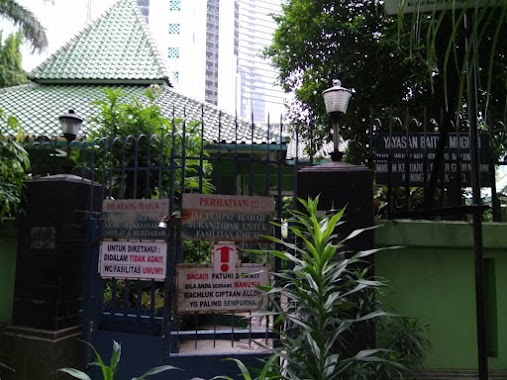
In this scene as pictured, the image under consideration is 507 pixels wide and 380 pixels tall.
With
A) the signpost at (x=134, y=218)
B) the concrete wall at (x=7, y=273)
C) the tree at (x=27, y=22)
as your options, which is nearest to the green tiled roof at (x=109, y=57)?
the concrete wall at (x=7, y=273)

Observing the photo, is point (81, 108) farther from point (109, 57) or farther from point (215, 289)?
point (215, 289)

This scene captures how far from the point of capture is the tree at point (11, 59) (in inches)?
690

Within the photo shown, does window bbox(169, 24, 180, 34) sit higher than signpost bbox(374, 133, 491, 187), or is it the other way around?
window bbox(169, 24, 180, 34)

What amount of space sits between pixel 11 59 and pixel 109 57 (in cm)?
1042

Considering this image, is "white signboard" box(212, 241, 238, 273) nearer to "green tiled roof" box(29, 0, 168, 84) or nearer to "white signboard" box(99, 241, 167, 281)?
"white signboard" box(99, 241, 167, 281)

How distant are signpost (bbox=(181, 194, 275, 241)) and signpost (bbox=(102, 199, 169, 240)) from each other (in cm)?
26

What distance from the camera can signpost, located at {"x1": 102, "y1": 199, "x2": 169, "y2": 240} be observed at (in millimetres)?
3883

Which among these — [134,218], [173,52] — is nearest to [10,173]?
[134,218]

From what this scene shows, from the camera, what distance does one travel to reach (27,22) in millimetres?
17406

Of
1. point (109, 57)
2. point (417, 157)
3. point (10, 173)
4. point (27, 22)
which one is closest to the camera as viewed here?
point (10, 173)

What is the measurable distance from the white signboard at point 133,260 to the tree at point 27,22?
16.2m

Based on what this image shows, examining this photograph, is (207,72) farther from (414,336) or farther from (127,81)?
(414,336)

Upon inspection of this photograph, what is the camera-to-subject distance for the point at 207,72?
57.4 m

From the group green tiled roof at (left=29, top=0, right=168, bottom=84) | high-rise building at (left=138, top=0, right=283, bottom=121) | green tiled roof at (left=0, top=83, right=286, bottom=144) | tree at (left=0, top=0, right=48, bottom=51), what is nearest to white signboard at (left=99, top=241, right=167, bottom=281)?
green tiled roof at (left=0, top=83, right=286, bottom=144)
